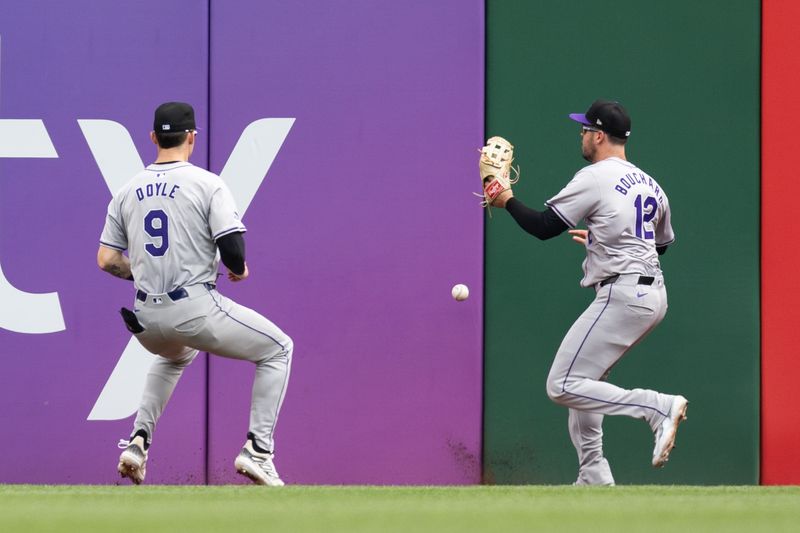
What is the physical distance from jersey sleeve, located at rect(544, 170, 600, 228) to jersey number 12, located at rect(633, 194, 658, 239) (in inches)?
7.8

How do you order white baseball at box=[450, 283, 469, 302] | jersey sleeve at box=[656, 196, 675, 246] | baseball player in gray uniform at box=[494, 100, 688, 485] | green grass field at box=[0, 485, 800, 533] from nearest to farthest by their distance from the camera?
green grass field at box=[0, 485, 800, 533]
baseball player in gray uniform at box=[494, 100, 688, 485]
jersey sleeve at box=[656, 196, 675, 246]
white baseball at box=[450, 283, 469, 302]

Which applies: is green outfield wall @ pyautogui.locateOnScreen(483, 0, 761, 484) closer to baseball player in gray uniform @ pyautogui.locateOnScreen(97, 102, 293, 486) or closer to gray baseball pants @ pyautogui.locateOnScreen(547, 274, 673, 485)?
gray baseball pants @ pyautogui.locateOnScreen(547, 274, 673, 485)

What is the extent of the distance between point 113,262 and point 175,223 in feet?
1.24

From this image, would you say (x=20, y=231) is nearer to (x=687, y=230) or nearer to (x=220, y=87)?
(x=220, y=87)

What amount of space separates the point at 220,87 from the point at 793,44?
2.96 metres

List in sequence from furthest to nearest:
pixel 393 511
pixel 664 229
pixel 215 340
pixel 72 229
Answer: pixel 72 229, pixel 664 229, pixel 215 340, pixel 393 511

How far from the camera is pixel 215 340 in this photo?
531 centimetres

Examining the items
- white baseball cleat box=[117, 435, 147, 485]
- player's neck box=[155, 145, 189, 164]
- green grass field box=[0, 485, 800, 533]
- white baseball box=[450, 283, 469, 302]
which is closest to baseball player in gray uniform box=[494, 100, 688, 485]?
white baseball box=[450, 283, 469, 302]

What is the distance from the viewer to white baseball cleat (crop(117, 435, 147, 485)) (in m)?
5.35

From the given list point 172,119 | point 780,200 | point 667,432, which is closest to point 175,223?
point 172,119

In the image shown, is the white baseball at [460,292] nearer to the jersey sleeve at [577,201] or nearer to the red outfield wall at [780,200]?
the jersey sleeve at [577,201]

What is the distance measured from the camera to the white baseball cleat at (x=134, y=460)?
5.35 m

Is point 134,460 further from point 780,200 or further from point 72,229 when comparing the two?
point 780,200

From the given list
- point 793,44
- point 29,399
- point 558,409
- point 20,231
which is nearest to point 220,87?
point 20,231
